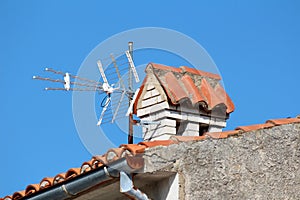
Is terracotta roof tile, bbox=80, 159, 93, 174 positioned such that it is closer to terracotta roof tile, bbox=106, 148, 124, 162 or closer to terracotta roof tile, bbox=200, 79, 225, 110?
terracotta roof tile, bbox=106, 148, 124, 162

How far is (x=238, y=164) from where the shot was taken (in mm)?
6723

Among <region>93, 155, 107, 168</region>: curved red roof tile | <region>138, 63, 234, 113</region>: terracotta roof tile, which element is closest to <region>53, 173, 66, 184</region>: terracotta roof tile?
<region>93, 155, 107, 168</region>: curved red roof tile

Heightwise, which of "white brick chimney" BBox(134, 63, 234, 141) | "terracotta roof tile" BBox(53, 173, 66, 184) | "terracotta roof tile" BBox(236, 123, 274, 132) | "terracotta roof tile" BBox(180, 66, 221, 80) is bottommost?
"terracotta roof tile" BBox(53, 173, 66, 184)

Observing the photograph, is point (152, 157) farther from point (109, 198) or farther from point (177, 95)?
point (177, 95)

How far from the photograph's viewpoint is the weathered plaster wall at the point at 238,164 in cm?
648

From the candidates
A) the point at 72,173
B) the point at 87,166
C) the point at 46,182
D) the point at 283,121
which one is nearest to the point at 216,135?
the point at 283,121

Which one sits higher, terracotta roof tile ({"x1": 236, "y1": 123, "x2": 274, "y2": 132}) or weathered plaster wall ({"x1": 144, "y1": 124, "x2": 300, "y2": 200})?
terracotta roof tile ({"x1": 236, "y1": 123, "x2": 274, "y2": 132})

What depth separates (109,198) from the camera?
7.00 metres

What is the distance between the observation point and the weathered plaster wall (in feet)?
21.3

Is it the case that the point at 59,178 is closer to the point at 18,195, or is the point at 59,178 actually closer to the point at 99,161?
the point at 99,161

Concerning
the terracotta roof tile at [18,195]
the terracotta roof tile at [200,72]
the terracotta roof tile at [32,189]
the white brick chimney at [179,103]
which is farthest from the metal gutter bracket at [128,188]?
the terracotta roof tile at [200,72]

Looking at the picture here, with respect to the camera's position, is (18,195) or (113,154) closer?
(113,154)

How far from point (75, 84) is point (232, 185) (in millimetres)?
3571

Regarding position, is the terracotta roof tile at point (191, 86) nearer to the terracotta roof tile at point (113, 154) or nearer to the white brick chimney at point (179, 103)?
the white brick chimney at point (179, 103)
